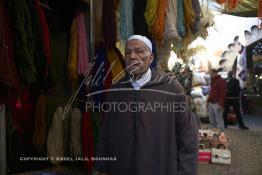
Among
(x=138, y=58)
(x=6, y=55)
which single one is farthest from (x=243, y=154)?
(x=6, y=55)

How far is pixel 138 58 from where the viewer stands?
2.39 meters

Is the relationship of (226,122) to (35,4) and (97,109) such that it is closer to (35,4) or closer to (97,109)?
(97,109)

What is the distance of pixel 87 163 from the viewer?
3930mm

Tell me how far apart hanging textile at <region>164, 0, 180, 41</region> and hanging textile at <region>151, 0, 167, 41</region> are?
5 cm

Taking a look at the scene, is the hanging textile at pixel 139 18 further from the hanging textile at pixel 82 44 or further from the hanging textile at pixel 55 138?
the hanging textile at pixel 55 138

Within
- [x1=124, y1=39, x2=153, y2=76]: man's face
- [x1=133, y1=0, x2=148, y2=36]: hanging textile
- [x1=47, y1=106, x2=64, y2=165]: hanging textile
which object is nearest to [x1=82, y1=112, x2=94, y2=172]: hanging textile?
[x1=47, y1=106, x2=64, y2=165]: hanging textile

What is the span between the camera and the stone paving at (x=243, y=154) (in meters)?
5.88

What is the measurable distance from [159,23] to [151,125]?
4.38 feet

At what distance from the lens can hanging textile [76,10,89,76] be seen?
3809 mm

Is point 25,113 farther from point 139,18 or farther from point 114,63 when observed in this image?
point 139,18

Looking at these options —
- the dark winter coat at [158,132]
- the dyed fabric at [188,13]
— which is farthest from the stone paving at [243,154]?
the dark winter coat at [158,132]

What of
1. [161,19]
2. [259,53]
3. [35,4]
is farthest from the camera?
[259,53]

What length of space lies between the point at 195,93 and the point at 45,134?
7.59 m

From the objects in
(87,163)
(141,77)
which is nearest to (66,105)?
(87,163)
